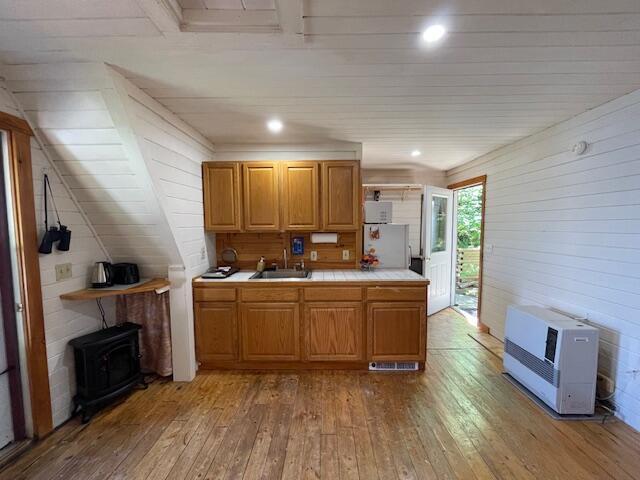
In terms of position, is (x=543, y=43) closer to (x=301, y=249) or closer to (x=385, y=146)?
(x=385, y=146)

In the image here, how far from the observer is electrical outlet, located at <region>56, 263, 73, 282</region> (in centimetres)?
198

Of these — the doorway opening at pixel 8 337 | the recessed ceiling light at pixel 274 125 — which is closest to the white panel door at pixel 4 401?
the doorway opening at pixel 8 337

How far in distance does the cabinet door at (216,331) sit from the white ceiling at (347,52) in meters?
1.75

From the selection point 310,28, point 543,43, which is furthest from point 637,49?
point 310,28

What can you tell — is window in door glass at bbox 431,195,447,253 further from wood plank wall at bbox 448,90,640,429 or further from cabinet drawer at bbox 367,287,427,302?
cabinet drawer at bbox 367,287,427,302

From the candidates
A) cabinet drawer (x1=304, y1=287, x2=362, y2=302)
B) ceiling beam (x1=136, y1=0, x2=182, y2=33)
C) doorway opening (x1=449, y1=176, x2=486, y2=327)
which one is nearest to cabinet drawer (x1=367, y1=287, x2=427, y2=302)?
cabinet drawer (x1=304, y1=287, x2=362, y2=302)

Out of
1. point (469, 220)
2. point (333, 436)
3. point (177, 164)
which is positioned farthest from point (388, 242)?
point (469, 220)

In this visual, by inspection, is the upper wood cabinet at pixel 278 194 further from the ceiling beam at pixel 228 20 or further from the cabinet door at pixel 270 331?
the ceiling beam at pixel 228 20

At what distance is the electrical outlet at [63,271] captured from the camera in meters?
1.98

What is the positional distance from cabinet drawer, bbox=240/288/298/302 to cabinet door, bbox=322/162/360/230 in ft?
2.68

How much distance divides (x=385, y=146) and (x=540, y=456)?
118 inches

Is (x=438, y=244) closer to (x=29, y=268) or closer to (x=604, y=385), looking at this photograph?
(x=604, y=385)

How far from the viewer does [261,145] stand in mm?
3092

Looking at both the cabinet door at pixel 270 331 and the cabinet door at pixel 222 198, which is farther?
the cabinet door at pixel 222 198
